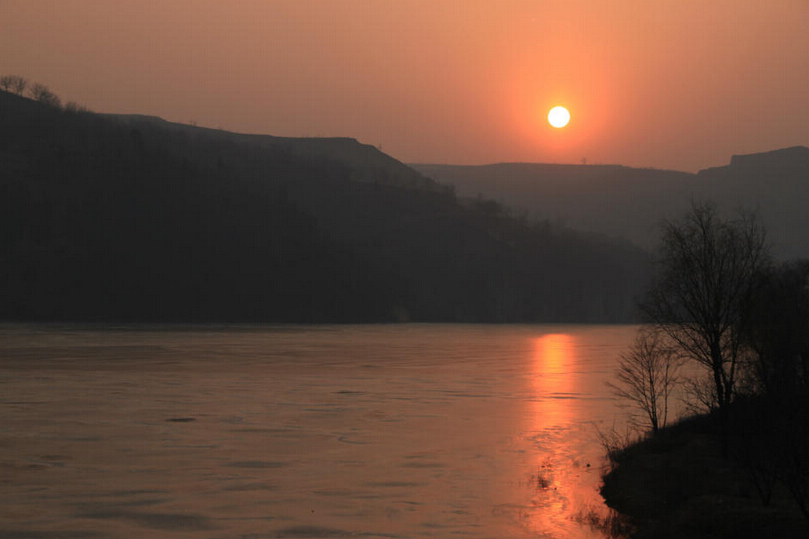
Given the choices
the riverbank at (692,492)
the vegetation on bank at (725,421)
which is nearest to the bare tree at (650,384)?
the vegetation on bank at (725,421)

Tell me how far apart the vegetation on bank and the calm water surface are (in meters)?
1.92

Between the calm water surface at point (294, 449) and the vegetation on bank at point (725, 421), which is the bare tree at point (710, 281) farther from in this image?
the calm water surface at point (294, 449)

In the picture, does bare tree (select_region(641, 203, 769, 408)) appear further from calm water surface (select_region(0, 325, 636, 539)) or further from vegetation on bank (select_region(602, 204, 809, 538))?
calm water surface (select_region(0, 325, 636, 539))

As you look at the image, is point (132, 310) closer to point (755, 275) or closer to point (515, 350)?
point (515, 350)

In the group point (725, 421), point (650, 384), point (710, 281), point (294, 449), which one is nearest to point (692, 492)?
point (725, 421)

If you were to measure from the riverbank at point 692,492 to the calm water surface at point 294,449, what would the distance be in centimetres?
120

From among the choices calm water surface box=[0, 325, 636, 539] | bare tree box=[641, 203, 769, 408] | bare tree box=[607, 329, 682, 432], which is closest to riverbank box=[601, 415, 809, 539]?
calm water surface box=[0, 325, 636, 539]

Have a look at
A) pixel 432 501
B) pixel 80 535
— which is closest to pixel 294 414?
pixel 432 501

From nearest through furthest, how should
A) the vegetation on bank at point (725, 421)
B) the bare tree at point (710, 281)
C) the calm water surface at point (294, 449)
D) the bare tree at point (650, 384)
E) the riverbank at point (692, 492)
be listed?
1. the riverbank at point (692, 492)
2. the vegetation on bank at point (725, 421)
3. the calm water surface at point (294, 449)
4. the bare tree at point (710, 281)
5. the bare tree at point (650, 384)

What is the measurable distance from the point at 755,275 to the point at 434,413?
2135 centimetres

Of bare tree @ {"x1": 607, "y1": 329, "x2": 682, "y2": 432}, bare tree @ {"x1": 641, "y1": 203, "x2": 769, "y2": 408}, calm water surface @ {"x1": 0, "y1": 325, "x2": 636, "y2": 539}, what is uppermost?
bare tree @ {"x1": 641, "y1": 203, "x2": 769, "y2": 408}

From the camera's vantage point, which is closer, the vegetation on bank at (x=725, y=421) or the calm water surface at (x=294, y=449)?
the vegetation on bank at (x=725, y=421)

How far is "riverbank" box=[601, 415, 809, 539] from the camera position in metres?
22.9

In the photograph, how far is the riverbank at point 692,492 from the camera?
22.9 meters
